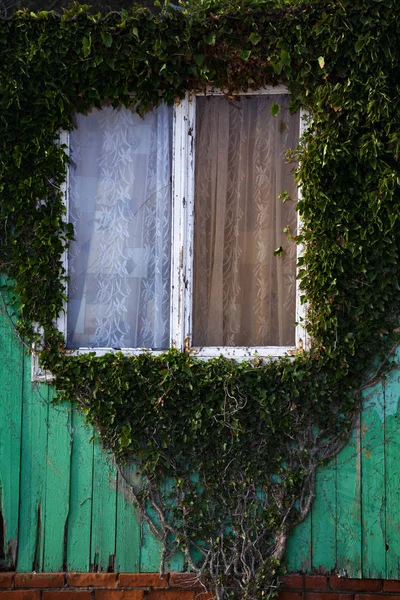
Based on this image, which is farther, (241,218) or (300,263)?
(241,218)

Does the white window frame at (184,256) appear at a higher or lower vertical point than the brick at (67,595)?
higher

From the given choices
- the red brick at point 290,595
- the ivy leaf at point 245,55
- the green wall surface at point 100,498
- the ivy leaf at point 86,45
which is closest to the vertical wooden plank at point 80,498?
the green wall surface at point 100,498

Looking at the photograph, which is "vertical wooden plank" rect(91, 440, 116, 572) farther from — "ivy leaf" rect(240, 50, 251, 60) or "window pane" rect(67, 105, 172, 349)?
"ivy leaf" rect(240, 50, 251, 60)

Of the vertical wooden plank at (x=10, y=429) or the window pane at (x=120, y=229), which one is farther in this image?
the window pane at (x=120, y=229)

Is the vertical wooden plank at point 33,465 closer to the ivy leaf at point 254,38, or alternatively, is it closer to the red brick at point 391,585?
the red brick at point 391,585

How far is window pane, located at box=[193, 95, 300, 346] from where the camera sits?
161 inches

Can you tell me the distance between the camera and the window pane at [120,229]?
4.11 meters

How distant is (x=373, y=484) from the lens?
3.89 meters

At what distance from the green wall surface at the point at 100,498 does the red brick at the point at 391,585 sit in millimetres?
33

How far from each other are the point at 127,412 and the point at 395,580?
67.3 inches

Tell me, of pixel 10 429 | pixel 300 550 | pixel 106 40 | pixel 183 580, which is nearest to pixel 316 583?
pixel 300 550

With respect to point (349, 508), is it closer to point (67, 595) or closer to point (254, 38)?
point (67, 595)

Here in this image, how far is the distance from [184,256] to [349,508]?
1654 millimetres

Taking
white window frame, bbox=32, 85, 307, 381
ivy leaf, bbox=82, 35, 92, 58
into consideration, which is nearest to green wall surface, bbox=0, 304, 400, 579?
white window frame, bbox=32, 85, 307, 381
